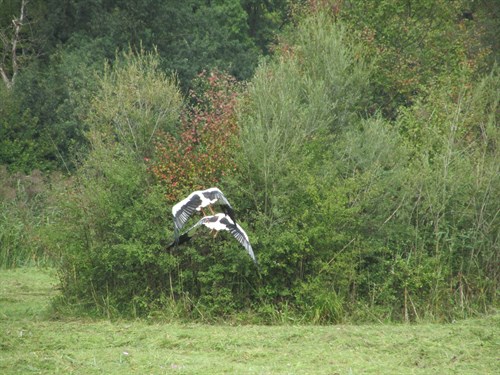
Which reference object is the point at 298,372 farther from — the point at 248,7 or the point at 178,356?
the point at 248,7

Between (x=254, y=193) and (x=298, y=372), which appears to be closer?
(x=298, y=372)

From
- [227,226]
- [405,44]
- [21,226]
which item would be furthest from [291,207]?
[405,44]

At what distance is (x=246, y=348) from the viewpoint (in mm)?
8586

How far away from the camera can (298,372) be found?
7.57 metres

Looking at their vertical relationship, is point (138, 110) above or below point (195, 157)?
above

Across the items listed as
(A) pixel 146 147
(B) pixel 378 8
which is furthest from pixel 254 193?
(B) pixel 378 8

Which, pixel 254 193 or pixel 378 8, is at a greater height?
pixel 378 8

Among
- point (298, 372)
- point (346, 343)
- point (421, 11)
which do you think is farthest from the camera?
point (421, 11)

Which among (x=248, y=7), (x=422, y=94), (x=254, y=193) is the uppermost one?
(x=248, y=7)

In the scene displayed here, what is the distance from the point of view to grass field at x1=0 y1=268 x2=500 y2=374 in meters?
7.67

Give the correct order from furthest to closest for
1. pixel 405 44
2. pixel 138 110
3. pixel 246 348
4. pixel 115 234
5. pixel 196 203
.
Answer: pixel 405 44 < pixel 138 110 < pixel 115 234 < pixel 196 203 < pixel 246 348

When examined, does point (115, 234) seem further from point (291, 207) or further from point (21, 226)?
point (21, 226)

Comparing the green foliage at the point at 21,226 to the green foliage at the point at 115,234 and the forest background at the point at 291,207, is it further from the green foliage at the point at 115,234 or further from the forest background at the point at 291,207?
the forest background at the point at 291,207

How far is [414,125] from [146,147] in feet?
13.3
